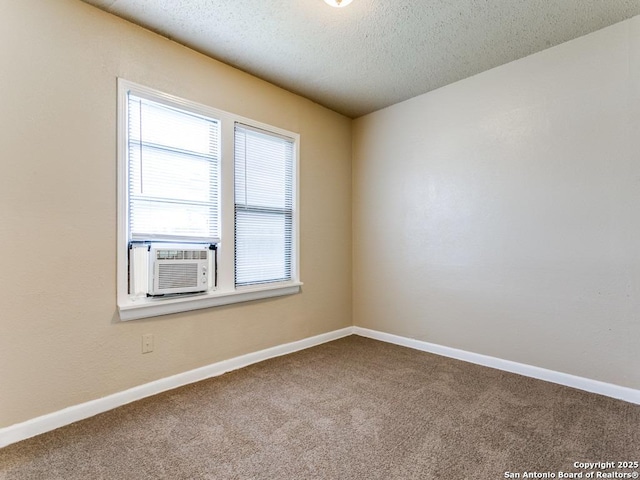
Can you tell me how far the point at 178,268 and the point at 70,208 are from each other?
2.50ft

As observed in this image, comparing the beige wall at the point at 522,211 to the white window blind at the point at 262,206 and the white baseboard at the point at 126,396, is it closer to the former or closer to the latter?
the white window blind at the point at 262,206

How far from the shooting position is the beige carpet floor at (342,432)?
5.34 ft

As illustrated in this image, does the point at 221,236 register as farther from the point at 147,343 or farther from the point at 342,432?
the point at 342,432

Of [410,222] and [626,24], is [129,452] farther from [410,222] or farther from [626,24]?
[626,24]

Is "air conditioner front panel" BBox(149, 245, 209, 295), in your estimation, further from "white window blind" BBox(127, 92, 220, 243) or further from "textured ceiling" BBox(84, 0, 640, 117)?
"textured ceiling" BBox(84, 0, 640, 117)

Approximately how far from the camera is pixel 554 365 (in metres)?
2.60

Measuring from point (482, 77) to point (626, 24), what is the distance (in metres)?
0.96

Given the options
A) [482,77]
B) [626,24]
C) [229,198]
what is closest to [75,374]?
[229,198]

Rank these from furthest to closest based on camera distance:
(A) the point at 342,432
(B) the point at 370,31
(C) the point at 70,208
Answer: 1. (B) the point at 370,31
2. (C) the point at 70,208
3. (A) the point at 342,432

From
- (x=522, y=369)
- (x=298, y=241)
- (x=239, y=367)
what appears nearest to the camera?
(x=522, y=369)

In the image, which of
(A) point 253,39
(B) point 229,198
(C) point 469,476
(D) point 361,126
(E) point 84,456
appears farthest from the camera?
(D) point 361,126

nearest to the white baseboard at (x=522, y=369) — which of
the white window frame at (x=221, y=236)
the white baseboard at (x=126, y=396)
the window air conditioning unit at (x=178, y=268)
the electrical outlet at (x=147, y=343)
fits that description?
the white baseboard at (x=126, y=396)

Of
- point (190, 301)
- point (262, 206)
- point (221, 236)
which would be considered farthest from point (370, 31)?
point (190, 301)

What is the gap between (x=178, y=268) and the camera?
248cm
